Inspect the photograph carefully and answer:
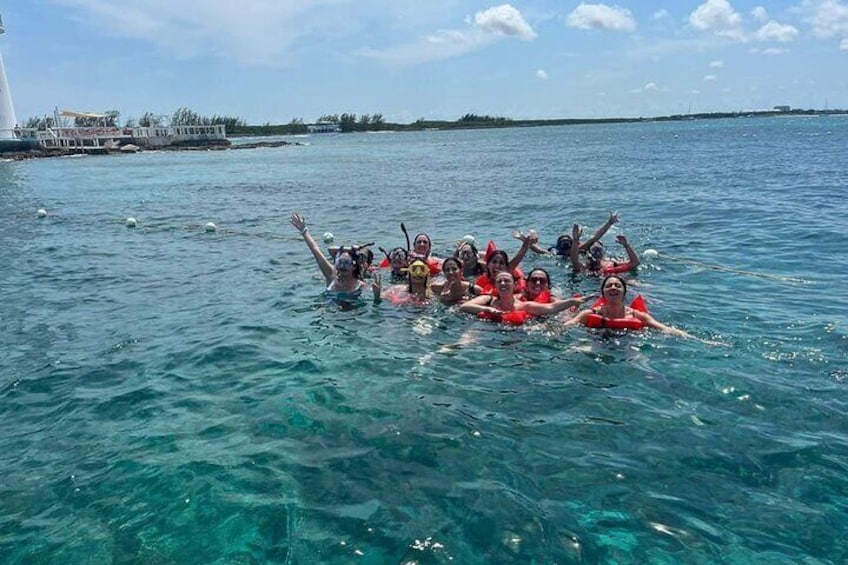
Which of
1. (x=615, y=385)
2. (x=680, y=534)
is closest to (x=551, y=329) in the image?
(x=615, y=385)

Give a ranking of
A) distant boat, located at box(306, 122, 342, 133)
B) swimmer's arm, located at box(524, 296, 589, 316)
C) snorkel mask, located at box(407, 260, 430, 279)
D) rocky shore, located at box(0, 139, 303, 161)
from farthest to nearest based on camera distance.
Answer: distant boat, located at box(306, 122, 342, 133), rocky shore, located at box(0, 139, 303, 161), snorkel mask, located at box(407, 260, 430, 279), swimmer's arm, located at box(524, 296, 589, 316)

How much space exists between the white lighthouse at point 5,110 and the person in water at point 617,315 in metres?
88.0

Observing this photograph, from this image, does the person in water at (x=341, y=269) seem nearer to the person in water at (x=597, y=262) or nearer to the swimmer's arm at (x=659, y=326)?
the swimmer's arm at (x=659, y=326)

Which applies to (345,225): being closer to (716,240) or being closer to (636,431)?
(716,240)

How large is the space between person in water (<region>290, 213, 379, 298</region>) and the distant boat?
176 metres

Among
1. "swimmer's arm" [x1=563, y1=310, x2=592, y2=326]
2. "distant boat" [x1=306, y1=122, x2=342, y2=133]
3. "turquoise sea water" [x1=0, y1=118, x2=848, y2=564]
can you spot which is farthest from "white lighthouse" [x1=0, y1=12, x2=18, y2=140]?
"distant boat" [x1=306, y1=122, x2=342, y2=133]

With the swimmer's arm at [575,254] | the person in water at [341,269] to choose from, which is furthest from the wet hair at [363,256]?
the swimmer's arm at [575,254]

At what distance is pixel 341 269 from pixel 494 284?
2.75 metres

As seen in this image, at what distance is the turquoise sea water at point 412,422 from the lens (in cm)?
497

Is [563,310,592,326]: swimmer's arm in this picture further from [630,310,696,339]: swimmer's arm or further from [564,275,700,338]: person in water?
[630,310,696,339]: swimmer's arm

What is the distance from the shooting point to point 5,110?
78.4 metres

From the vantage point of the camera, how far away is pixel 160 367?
8586mm

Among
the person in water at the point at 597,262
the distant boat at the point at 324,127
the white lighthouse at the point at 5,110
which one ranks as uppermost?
the white lighthouse at the point at 5,110

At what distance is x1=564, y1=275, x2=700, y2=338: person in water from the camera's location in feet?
30.1
